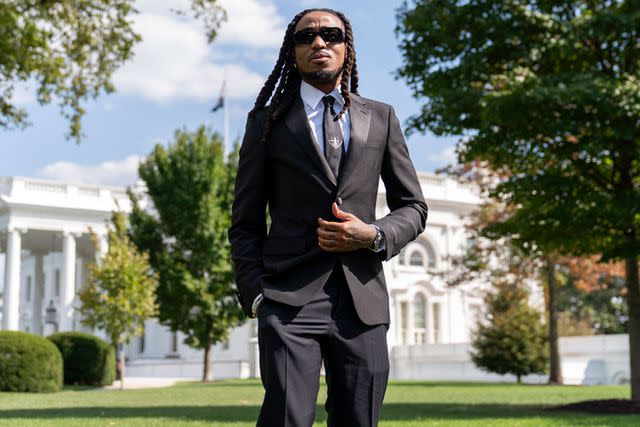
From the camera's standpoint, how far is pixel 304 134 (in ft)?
11.8

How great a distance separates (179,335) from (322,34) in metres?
61.5

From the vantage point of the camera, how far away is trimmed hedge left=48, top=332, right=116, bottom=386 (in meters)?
33.3

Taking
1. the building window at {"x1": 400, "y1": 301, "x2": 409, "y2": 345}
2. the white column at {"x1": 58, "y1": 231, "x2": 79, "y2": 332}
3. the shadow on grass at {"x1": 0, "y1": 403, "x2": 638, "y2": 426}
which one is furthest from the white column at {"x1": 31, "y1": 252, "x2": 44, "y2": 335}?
the shadow on grass at {"x1": 0, "y1": 403, "x2": 638, "y2": 426}

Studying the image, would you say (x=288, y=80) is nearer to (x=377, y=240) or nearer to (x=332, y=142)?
(x=332, y=142)

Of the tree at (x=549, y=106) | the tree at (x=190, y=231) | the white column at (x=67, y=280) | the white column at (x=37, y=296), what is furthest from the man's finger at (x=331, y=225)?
the white column at (x=37, y=296)

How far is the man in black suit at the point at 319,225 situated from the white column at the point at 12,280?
5368cm

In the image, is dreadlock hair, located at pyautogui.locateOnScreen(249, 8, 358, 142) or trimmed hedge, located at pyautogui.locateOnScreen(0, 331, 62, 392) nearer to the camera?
dreadlock hair, located at pyautogui.locateOnScreen(249, 8, 358, 142)

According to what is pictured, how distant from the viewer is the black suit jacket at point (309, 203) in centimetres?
344

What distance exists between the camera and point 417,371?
2076 inches

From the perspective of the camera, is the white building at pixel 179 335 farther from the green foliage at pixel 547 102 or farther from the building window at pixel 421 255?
the green foliage at pixel 547 102

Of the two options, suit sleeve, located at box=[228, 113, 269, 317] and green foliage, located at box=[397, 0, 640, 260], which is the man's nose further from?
green foliage, located at box=[397, 0, 640, 260]

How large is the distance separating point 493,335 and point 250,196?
3379cm

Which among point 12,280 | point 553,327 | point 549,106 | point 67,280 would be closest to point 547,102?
point 549,106

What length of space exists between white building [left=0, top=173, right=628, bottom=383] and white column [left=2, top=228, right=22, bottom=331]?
6cm
